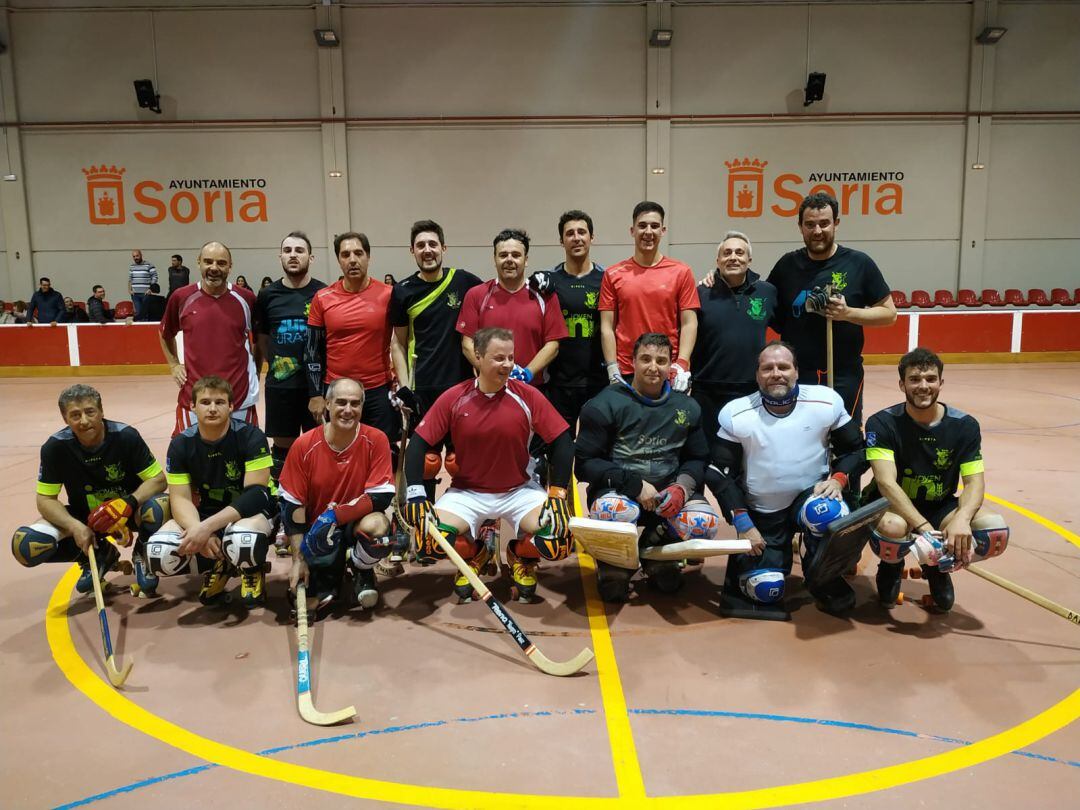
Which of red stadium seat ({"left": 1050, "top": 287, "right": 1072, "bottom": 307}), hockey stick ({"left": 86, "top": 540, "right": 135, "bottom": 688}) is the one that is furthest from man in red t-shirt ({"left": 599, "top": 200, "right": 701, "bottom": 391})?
red stadium seat ({"left": 1050, "top": 287, "right": 1072, "bottom": 307})

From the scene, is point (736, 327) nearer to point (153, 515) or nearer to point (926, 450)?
point (926, 450)

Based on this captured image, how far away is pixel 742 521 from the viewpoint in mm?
4273

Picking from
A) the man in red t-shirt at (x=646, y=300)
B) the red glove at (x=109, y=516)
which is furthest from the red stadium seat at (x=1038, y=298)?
the red glove at (x=109, y=516)

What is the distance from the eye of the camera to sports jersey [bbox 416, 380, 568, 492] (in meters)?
4.61

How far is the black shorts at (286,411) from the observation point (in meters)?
5.61

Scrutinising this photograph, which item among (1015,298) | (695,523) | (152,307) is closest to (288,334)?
(695,523)

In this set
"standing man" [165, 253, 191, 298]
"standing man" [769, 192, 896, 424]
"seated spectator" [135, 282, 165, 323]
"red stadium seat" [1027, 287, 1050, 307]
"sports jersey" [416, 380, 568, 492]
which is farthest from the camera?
"red stadium seat" [1027, 287, 1050, 307]

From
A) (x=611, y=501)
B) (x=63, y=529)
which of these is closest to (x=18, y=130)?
(x=63, y=529)

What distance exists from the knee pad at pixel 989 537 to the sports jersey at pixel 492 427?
7.49ft

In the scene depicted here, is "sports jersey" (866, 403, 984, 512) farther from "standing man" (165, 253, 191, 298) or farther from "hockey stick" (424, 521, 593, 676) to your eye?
"standing man" (165, 253, 191, 298)

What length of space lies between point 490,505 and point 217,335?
7.84 feet

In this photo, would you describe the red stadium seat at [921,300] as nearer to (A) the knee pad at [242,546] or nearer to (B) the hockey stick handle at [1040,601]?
(B) the hockey stick handle at [1040,601]

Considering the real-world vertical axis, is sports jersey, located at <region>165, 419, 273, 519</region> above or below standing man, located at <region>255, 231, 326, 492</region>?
below

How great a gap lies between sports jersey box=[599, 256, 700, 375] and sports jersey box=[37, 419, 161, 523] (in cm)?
301
